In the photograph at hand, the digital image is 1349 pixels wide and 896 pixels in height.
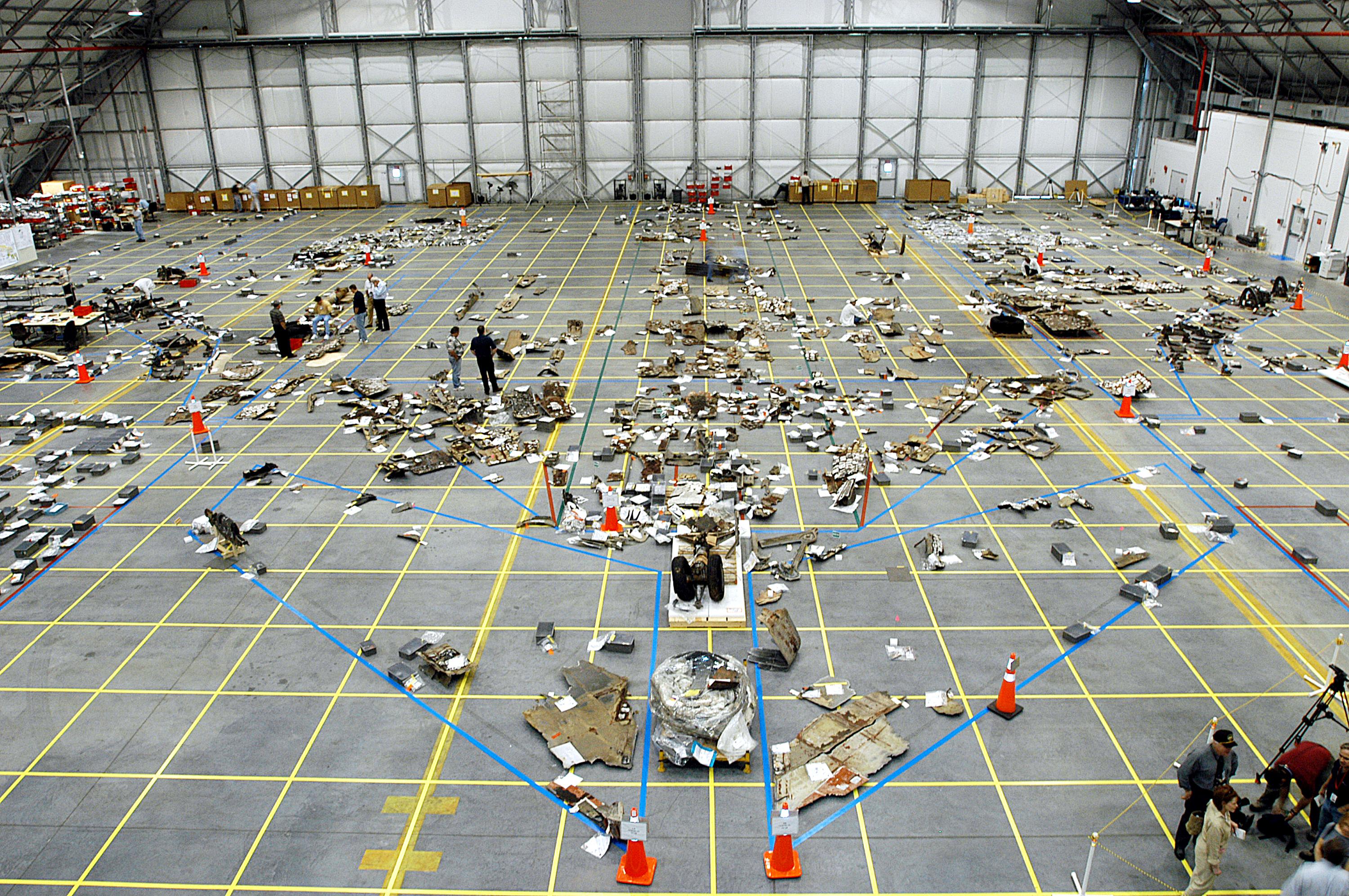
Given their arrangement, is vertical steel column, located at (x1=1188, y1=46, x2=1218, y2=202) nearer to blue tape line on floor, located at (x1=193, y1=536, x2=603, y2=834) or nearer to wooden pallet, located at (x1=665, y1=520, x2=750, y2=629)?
wooden pallet, located at (x1=665, y1=520, x2=750, y2=629)

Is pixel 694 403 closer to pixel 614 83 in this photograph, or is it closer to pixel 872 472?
pixel 872 472

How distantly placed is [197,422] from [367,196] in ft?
102

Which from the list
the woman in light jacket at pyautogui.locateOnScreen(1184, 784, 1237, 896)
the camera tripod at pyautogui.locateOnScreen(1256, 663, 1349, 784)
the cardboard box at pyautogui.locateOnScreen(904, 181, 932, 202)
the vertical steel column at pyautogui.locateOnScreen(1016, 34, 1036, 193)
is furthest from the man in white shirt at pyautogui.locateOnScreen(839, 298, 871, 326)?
the vertical steel column at pyautogui.locateOnScreen(1016, 34, 1036, 193)

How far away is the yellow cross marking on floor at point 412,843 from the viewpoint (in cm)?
830

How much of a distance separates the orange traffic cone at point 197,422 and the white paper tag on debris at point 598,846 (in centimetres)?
1318

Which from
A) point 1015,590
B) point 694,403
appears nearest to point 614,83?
point 694,403

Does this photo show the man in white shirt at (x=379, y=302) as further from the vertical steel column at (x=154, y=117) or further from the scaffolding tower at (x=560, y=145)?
the vertical steel column at (x=154, y=117)

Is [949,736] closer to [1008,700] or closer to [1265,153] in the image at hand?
[1008,700]

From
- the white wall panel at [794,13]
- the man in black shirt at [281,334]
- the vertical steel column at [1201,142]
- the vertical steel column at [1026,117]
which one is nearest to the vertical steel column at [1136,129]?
the vertical steel column at [1201,142]

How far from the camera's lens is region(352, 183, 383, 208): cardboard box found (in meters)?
45.0

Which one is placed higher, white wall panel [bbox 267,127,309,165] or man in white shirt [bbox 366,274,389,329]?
white wall panel [bbox 267,127,309,165]

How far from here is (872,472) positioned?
16.0m

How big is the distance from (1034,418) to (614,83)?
109 ft

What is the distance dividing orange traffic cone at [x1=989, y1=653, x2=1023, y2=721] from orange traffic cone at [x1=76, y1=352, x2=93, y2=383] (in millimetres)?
22246
